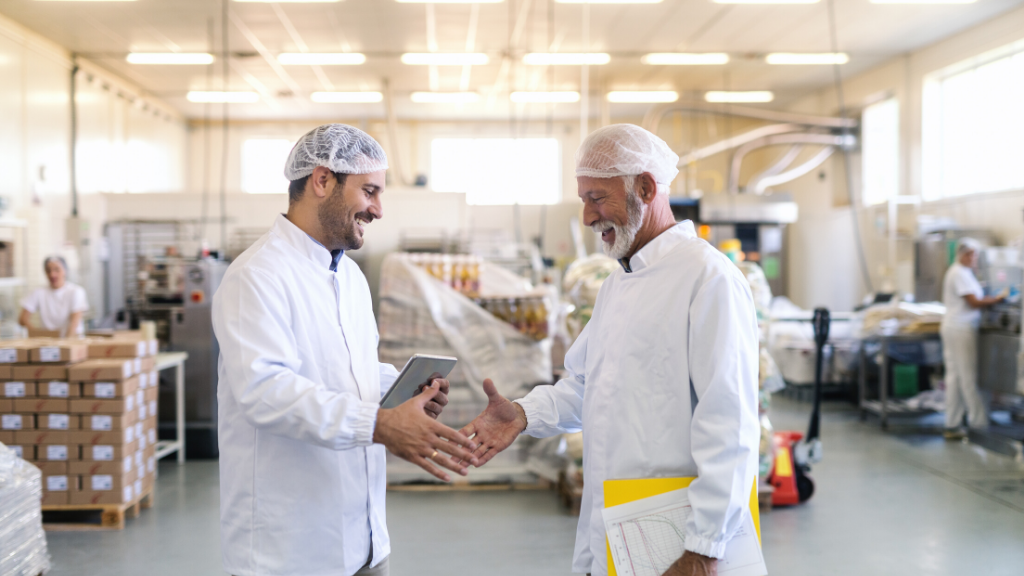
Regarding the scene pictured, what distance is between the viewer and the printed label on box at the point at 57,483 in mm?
4227

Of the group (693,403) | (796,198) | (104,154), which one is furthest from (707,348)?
(796,198)

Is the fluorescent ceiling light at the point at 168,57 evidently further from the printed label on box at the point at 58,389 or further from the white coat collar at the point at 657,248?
the white coat collar at the point at 657,248

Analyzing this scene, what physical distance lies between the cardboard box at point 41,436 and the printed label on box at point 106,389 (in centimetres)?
30

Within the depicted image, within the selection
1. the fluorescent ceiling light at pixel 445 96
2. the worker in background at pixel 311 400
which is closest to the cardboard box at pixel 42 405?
the worker in background at pixel 311 400

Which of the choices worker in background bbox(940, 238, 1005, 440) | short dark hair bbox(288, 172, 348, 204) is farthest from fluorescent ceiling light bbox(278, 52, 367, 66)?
short dark hair bbox(288, 172, 348, 204)

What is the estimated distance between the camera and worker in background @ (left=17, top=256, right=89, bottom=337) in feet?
20.6

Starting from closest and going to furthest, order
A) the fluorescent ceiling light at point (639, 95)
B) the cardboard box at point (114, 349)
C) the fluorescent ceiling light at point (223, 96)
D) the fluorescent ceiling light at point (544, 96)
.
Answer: the cardboard box at point (114, 349) → the fluorescent ceiling light at point (544, 96) → the fluorescent ceiling light at point (639, 95) → the fluorescent ceiling light at point (223, 96)

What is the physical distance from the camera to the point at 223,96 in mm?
11852

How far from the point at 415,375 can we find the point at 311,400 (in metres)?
0.34

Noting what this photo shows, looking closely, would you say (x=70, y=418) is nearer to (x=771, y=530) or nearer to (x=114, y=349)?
(x=114, y=349)

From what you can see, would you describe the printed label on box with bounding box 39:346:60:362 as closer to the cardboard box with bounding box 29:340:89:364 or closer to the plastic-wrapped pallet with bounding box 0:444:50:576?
the cardboard box with bounding box 29:340:89:364

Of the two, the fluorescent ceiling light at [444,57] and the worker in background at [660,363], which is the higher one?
the fluorescent ceiling light at [444,57]

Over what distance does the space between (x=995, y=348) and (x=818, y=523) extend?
323cm

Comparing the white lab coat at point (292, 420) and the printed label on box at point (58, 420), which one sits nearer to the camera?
the white lab coat at point (292, 420)
